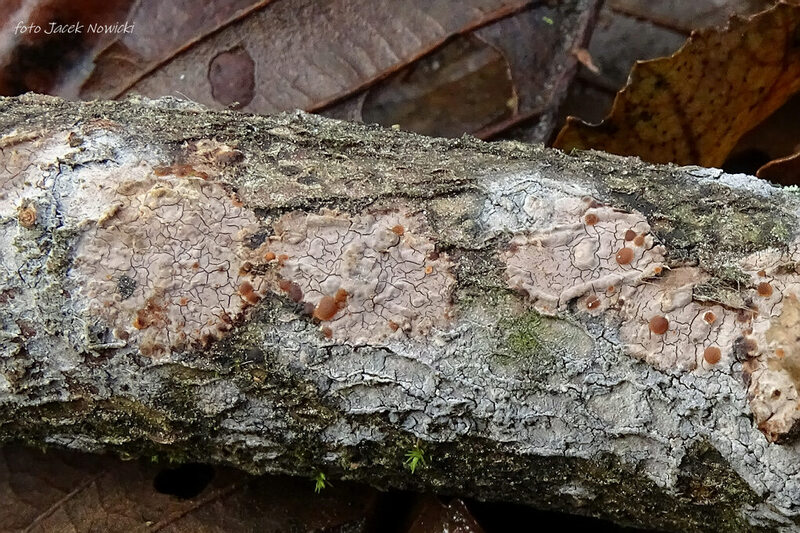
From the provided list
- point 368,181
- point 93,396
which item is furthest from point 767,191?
point 93,396

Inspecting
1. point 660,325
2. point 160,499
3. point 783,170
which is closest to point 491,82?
point 783,170

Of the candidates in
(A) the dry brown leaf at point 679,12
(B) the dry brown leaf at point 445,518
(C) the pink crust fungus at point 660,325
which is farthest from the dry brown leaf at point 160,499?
(A) the dry brown leaf at point 679,12

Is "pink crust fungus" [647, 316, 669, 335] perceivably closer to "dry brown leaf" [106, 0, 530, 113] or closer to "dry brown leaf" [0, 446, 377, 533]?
"dry brown leaf" [0, 446, 377, 533]

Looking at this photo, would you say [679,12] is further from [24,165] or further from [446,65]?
[24,165]

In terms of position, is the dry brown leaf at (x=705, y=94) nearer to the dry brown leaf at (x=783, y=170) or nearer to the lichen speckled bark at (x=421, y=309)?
the dry brown leaf at (x=783, y=170)

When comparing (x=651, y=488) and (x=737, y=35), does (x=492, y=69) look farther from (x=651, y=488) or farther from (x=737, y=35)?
(x=651, y=488)

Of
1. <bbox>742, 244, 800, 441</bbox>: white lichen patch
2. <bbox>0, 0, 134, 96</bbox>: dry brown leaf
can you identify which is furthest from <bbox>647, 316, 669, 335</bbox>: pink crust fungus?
<bbox>0, 0, 134, 96</bbox>: dry brown leaf
